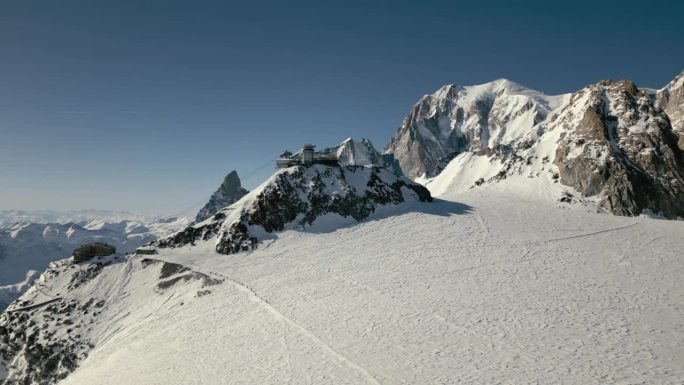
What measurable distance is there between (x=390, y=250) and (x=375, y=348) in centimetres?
2191

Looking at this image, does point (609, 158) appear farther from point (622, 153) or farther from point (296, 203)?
point (296, 203)

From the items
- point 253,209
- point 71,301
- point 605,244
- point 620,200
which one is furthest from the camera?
point 620,200

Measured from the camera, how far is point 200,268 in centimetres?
4759

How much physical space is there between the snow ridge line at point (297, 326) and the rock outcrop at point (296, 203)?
1004 cm

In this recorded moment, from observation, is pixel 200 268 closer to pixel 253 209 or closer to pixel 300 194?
pixel 253 209

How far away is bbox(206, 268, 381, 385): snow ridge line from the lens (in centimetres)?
2278

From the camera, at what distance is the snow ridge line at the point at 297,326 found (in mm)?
22777

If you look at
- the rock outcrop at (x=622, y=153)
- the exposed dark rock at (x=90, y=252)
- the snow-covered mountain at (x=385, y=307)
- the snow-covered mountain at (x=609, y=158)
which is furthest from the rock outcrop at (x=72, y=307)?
the rock outcrop at (x=622, y=153)

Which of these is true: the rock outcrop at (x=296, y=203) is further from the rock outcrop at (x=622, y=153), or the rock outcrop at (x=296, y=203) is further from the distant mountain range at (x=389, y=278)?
the rock outcrop at (x=622, y=153)

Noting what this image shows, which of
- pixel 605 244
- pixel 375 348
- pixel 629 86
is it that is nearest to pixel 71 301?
pixel 375 348

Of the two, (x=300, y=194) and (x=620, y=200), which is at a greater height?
(x=300, y=194)

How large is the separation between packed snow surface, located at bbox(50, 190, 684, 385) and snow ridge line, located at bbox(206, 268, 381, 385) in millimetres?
135

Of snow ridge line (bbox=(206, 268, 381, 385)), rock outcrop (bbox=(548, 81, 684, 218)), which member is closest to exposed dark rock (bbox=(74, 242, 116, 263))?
snow ridge line (bbox=(206, 268, 381, 385))

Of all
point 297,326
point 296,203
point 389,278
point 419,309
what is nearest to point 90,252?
point 296,203
